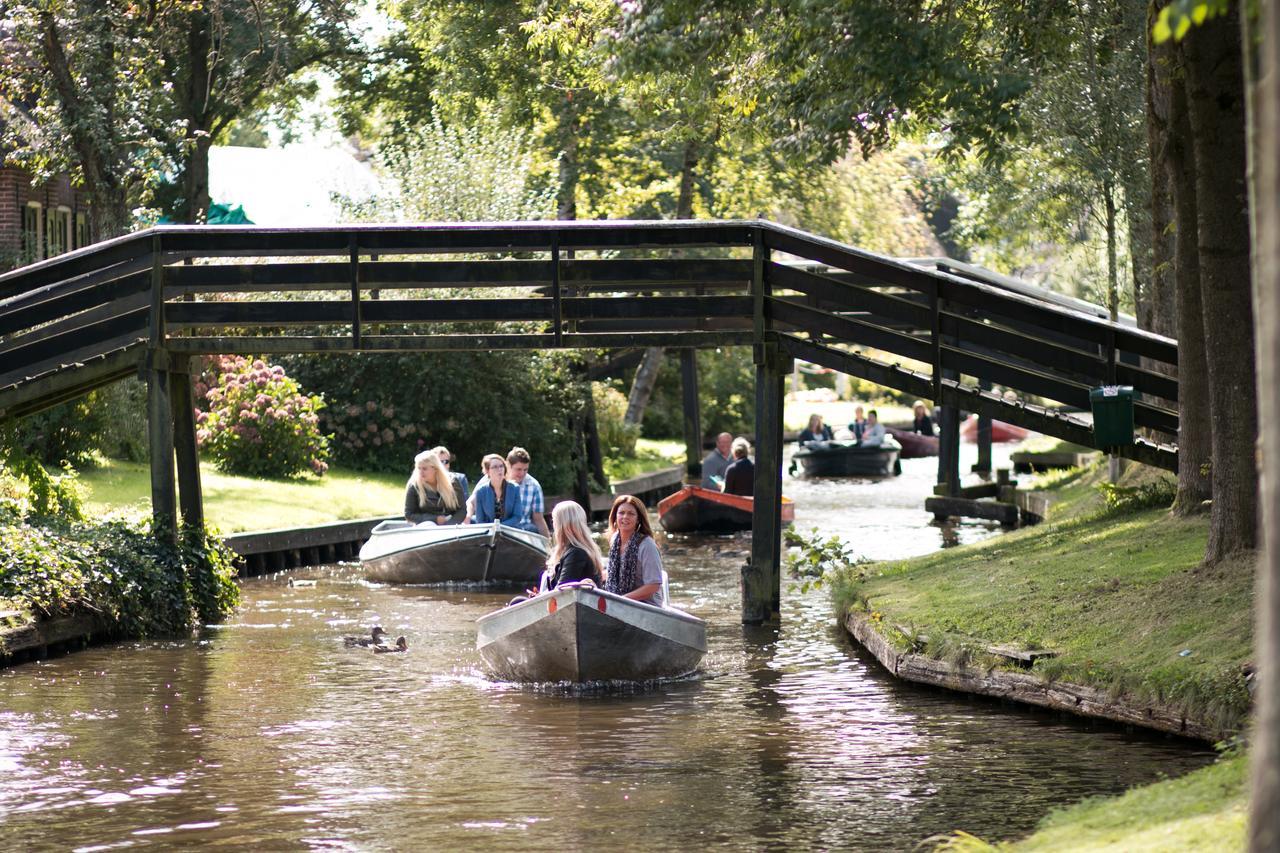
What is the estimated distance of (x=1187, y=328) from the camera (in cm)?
1395

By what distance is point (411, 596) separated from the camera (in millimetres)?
19125

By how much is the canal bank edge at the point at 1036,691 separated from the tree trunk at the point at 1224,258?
5.05 feet

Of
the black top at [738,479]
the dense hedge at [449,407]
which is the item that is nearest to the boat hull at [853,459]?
the dense hedge at [449,407]

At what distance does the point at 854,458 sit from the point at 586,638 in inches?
1073

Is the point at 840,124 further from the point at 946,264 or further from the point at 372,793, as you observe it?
the point at 372,793

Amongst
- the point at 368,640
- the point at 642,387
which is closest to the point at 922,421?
the point at 642,387

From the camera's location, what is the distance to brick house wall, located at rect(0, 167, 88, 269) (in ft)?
105

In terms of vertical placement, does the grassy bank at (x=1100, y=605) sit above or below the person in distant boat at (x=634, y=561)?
below

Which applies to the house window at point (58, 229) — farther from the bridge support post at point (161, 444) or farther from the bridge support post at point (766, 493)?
the bridge support post at point (766, 493)

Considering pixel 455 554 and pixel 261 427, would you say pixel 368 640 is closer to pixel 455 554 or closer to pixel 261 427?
pixel 455 554

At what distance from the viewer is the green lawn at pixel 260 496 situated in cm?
2184

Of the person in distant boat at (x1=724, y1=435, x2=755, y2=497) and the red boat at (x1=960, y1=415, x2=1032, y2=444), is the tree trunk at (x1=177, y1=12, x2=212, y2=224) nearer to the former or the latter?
the person in distant boat at (x1=724, y1=435, x2=755, y2=497)

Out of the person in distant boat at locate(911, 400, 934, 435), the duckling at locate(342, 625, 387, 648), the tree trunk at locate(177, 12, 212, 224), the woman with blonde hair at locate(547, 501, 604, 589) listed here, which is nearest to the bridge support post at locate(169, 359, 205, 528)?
the duckling at locate(342, 625, 387, 648)

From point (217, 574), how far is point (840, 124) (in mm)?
7426
